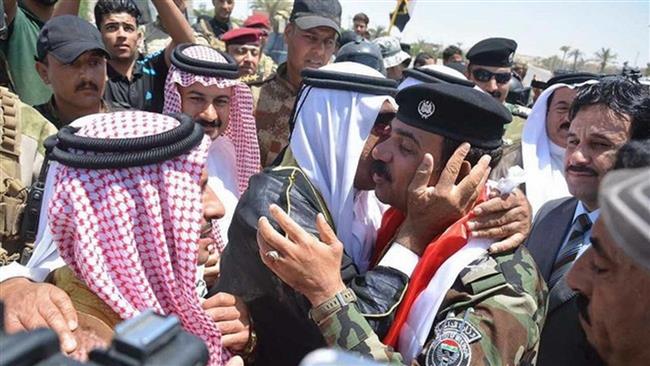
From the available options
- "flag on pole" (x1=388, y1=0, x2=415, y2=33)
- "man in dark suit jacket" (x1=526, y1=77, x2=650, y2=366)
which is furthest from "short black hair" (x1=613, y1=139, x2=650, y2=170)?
"flag on pole" (x1=388, y1=0, x2=415, y2=33)

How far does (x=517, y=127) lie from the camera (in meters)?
5.17

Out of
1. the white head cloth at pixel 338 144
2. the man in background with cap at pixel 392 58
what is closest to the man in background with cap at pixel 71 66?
the white head cloth at pixel 338 144

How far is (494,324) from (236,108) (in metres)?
2.35

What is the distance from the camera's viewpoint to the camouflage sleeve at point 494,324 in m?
1.65

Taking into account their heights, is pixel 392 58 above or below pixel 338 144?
below

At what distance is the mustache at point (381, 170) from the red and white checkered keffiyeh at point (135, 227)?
76 centimetres

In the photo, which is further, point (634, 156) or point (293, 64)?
point (293, 64)

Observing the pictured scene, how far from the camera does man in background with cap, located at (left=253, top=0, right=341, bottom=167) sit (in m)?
4.27

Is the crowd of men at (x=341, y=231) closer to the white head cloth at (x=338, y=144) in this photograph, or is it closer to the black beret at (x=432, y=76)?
the white head cloth at (x=338, y=144)

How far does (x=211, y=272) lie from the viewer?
2.26 metres

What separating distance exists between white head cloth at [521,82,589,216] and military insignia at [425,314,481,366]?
1.88 metres

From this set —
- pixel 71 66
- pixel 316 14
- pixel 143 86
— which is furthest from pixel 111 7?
pixel 316 14

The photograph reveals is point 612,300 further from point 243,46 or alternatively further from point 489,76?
point 243,46

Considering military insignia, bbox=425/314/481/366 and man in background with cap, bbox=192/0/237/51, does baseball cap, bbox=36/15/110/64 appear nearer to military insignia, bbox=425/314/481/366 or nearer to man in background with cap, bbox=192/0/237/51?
military insignia, bbox=425/314/481/366
